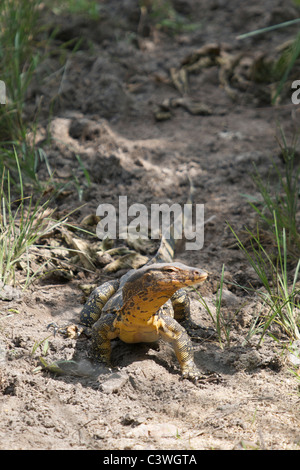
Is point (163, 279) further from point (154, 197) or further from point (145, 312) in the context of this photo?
point (154, 197)

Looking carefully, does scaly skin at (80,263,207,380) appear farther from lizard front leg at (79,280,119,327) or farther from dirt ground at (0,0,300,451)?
dirt ground at (0,0,300,451)

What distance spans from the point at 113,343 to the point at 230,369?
983 mm

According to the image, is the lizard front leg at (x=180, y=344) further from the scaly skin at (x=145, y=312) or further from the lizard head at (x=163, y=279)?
the lizard head at (x=163, y=279)

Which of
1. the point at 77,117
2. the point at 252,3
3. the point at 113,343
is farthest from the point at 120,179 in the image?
the point at 252,3

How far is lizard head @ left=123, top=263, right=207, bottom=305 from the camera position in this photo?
342 cm

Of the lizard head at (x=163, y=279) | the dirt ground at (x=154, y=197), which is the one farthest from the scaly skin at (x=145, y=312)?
the dirt ground at (x=154, y=197)

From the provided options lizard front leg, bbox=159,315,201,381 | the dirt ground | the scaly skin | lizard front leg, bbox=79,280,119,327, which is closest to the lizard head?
the scaly skin

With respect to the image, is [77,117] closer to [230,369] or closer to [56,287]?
[56,287]

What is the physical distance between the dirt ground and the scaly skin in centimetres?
15

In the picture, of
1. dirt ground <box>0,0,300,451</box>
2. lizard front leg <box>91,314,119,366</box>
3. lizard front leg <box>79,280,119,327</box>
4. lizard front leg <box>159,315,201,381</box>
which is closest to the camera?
dirt ground <box>0,0,300,451</box>

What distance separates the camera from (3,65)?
6.14 meters

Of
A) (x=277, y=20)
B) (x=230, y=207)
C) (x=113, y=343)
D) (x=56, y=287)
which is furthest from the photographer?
(x=277, y=20)

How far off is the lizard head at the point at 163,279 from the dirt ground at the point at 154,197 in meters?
0.60

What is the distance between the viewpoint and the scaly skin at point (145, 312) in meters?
3.48
